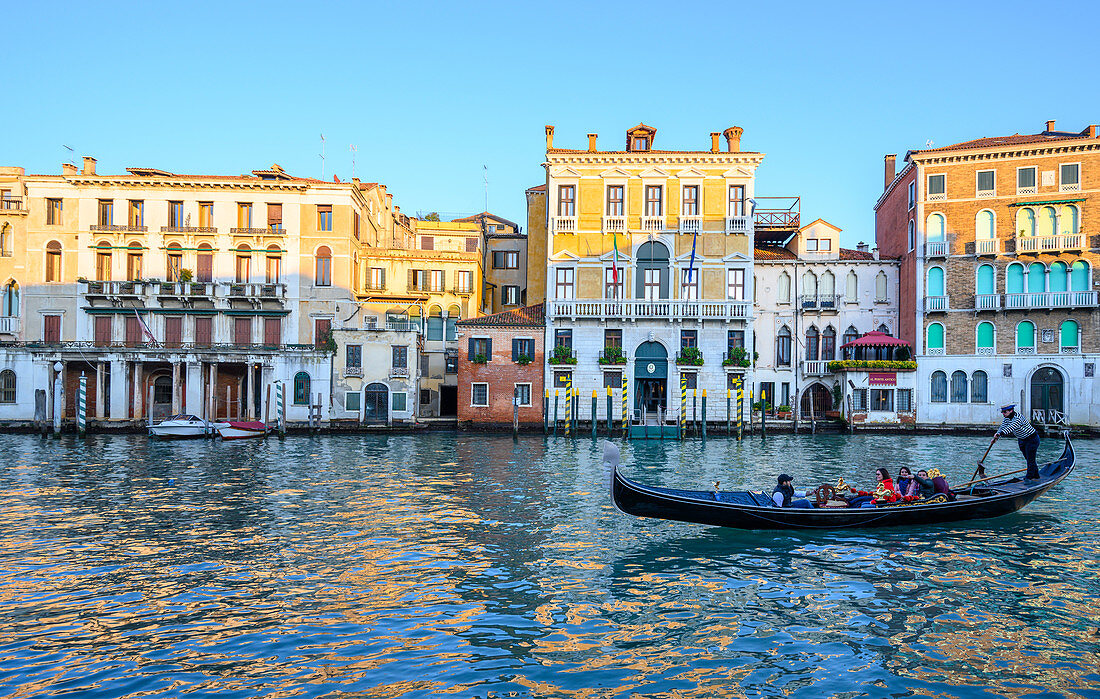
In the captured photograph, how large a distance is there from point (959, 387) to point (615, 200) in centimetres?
1697

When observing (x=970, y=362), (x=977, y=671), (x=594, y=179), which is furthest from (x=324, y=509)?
(x=970, y=362)

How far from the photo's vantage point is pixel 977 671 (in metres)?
7.95

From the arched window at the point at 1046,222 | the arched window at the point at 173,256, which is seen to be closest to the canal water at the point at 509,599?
the arched window at the point at 1046,222

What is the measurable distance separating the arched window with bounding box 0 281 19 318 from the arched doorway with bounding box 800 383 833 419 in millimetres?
36332

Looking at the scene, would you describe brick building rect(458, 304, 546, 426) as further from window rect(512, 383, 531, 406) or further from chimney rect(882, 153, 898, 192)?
chimney rect(882, 153, 898, 192)

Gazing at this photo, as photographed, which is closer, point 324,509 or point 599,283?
point 324,509

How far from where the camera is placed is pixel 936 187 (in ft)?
120

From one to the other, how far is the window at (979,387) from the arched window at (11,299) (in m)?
42.6

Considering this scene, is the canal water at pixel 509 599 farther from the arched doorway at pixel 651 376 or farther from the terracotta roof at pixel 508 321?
the arched doorway at pixel 651 376

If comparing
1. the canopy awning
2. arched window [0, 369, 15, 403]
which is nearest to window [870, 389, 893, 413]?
the canopy awning

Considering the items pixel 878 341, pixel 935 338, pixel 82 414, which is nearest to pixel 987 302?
pixel 935 338

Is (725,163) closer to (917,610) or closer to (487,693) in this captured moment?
(917,610)

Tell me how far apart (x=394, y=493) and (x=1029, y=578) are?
12147 millimetres

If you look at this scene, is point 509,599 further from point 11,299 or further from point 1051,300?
point 11,299
